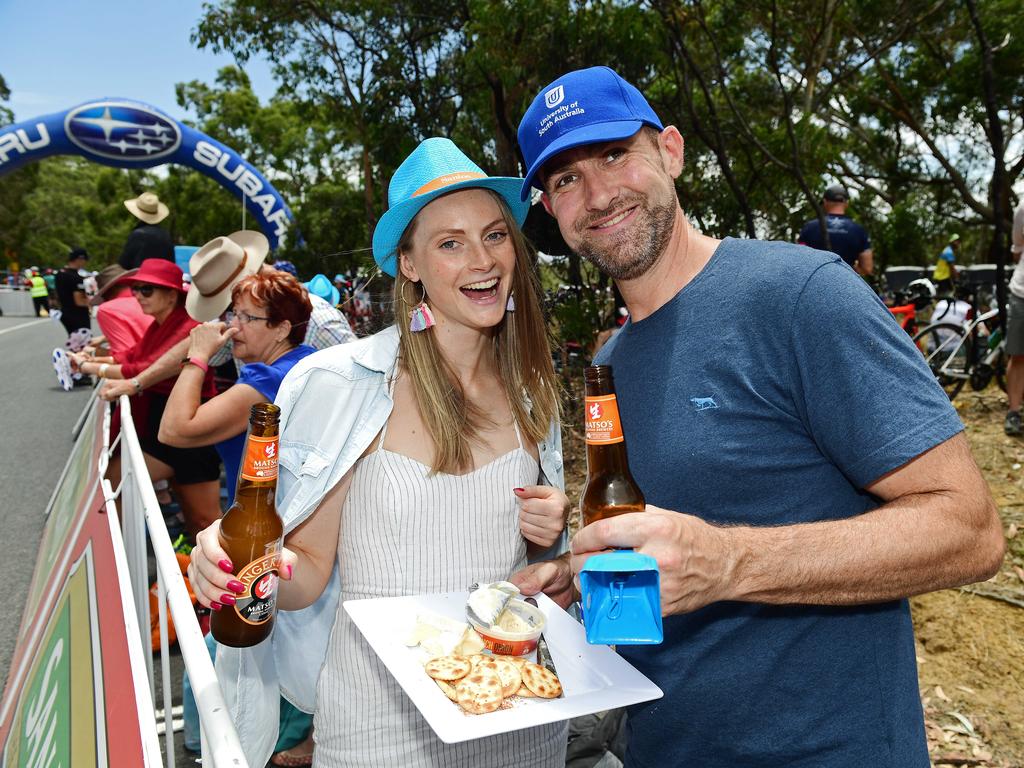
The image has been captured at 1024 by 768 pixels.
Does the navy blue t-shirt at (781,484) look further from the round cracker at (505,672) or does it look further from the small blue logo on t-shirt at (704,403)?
the round cracker at (505,672)

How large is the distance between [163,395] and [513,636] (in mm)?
4520

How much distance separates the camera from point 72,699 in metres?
2.09

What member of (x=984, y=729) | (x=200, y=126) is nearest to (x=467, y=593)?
(x=984, y=729)

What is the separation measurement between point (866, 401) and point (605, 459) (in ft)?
1.75

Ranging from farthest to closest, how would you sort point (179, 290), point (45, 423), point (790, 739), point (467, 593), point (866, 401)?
point (45, 423), point (179, 290), point (467, 593), point (790, 739), point (866, 401)

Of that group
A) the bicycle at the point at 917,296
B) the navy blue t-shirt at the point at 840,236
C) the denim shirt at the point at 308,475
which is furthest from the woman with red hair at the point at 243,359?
the bicycle at the point at 917,296

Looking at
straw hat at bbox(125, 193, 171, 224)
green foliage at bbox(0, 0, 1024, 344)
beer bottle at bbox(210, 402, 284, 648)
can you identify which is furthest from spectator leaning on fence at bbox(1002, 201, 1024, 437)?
straw hat at bbox(125, 193, 171, 224)

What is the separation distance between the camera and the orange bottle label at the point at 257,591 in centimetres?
153

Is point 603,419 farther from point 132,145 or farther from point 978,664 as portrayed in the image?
point 132,145

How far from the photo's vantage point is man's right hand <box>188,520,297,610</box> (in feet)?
5.11

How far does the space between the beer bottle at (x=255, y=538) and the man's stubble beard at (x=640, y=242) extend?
928mm

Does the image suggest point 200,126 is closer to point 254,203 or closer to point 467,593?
point 254,203

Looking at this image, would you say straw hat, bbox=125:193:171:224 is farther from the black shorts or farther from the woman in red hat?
the black shorts

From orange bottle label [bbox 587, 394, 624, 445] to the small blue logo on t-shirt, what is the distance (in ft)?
1.05
